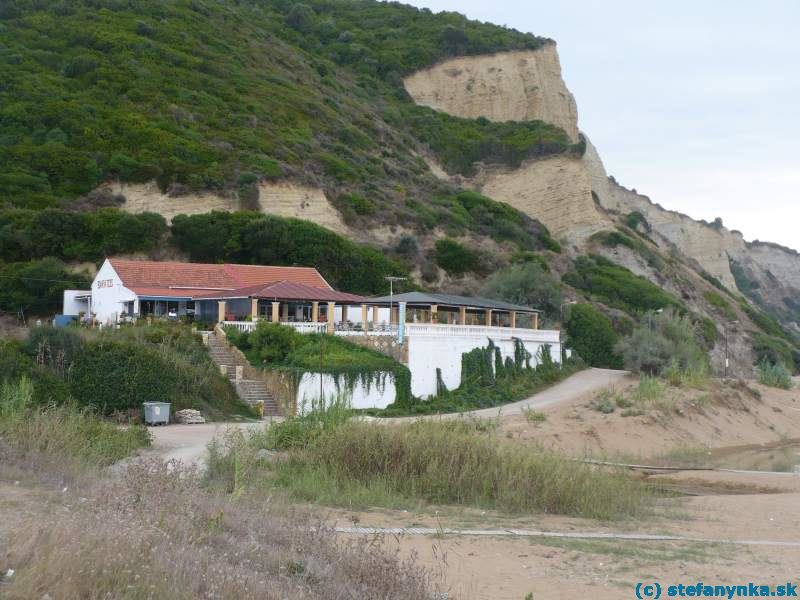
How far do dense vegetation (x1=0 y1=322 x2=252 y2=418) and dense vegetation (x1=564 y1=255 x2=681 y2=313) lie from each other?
37478 mm

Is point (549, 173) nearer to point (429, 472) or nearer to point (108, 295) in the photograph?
point (108, 295)

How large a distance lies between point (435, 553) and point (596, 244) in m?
65.3

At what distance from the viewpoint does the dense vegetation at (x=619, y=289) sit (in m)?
59.0

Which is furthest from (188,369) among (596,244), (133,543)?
(596,244)

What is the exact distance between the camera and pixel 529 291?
47406 millimetres

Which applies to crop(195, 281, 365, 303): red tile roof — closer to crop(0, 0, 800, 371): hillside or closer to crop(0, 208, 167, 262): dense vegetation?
crop(0, 208, 167, 262): dense vegetation

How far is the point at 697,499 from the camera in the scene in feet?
58.4

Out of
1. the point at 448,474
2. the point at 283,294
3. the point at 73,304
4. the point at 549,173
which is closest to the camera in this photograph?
the point at 448,474

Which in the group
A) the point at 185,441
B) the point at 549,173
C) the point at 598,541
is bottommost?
the point at 598,541

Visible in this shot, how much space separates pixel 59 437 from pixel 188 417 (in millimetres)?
10890

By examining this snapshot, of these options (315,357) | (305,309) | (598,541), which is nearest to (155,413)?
(315,357)

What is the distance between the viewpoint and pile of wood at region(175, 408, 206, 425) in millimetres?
23609

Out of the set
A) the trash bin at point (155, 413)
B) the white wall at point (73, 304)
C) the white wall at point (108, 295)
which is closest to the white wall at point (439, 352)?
the trash bin at point (155, 413)

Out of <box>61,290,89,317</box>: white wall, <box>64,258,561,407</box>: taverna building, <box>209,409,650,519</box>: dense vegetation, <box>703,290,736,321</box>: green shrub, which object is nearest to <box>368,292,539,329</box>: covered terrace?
<box>64,258,561,407</box>: taverna building
